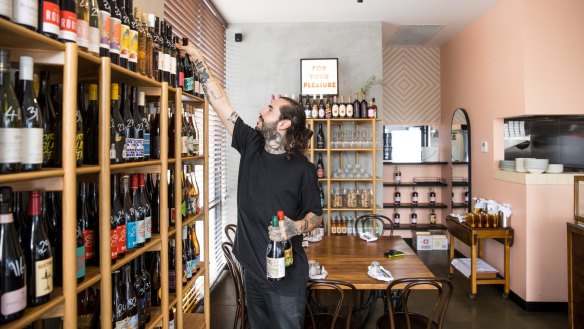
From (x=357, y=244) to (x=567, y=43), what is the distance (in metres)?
2.88

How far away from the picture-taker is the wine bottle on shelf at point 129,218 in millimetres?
1505

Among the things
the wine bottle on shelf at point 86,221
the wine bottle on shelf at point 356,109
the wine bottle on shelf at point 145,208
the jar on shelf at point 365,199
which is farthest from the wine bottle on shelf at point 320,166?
the wine bottle on shelf at point 86,221

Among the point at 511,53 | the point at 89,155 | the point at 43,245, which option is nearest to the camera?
the point at 43,245

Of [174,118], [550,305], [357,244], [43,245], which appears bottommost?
[550,305]

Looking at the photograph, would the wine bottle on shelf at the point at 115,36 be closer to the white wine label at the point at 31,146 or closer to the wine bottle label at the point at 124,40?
the wine bottle label at the point at 124,40

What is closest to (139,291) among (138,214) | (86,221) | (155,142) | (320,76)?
(138,214)

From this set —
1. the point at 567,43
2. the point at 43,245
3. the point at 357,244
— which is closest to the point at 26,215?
the point at 43,245

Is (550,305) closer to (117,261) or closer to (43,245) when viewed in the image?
(117,261)

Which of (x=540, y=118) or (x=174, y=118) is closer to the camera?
(x=174, y=118)

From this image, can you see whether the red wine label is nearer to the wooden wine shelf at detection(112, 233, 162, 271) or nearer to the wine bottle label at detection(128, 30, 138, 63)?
the wine bottle label at detection(128, 30, 138, 63)

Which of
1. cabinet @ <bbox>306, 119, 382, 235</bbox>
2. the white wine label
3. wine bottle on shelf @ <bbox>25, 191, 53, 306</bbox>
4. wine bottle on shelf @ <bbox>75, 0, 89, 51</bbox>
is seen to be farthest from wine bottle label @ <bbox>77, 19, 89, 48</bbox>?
cabinet @ <bbox>306, 119, 382, 235</bbox>

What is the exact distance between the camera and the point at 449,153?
600 centimetres

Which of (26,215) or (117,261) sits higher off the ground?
(26,215)

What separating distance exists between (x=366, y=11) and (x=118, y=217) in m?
3.99
